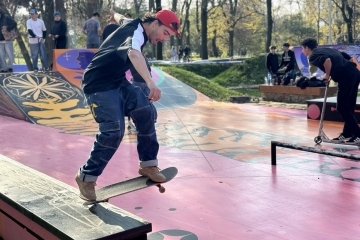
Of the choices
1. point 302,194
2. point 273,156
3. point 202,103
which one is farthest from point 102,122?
A: point 202,103

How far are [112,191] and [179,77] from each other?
44.9 ft

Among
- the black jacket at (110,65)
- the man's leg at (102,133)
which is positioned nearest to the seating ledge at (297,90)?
the black jacket at (110,65)

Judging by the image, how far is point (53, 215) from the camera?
297 cm

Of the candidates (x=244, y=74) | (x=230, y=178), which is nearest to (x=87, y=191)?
(x=230, y=178)

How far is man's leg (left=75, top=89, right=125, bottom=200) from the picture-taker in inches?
131

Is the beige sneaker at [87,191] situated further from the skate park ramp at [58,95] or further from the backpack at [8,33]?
the backpack at [8,33]

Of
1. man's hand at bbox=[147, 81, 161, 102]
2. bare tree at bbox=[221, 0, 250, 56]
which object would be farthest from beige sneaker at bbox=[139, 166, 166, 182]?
bare tree at bbox=[221, 0, 250, 56]

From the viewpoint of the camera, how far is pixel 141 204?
4.19 metres

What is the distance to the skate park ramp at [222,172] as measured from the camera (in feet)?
11.8

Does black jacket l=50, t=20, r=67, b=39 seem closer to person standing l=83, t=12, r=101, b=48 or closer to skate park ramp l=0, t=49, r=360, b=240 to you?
person standing l=83, t=12, r=101, b=48

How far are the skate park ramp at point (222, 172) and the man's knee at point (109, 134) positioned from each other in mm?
563

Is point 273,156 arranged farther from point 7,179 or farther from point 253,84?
point 253,84

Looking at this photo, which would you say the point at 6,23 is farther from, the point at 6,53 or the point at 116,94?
the point at 116,94

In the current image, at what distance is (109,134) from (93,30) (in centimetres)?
1154
